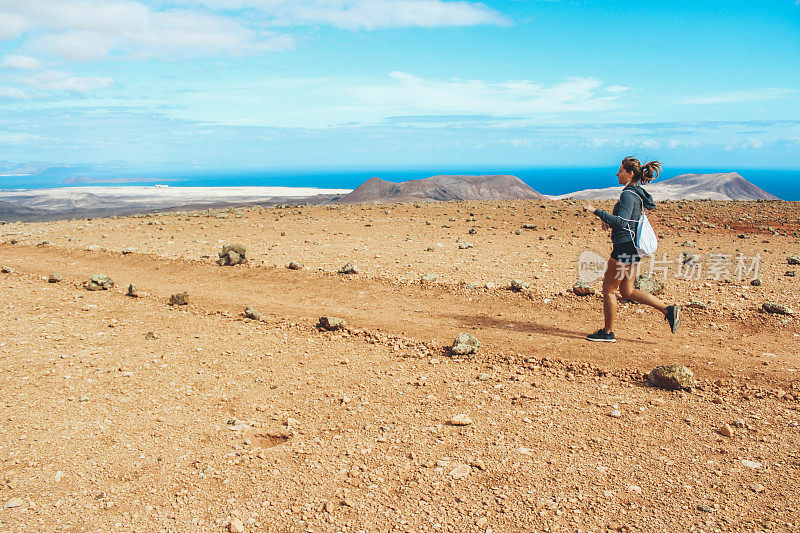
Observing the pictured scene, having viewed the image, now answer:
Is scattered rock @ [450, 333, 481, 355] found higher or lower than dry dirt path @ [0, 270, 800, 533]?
higher

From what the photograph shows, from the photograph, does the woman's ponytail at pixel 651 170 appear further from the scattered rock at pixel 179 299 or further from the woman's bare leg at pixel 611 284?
the scattered rock at pixel 179 299

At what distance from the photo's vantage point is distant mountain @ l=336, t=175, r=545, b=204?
5351 centimetres

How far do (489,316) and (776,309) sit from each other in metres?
3.88

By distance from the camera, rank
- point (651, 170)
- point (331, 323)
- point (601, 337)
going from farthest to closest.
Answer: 1. point (331, 323)
2. point (601, 337)
3. point (651, 170)

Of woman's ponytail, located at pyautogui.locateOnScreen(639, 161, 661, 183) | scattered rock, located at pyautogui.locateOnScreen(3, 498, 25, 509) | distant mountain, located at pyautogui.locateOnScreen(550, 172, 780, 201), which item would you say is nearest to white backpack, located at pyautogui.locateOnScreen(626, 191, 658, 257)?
woman's ponytail, located at pyautogui.locateOnScreen(639, 161, 661, 183)

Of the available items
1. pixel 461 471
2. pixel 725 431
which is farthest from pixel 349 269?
pixel 725 431

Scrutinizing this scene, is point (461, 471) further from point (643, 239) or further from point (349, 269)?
point (349, 269)

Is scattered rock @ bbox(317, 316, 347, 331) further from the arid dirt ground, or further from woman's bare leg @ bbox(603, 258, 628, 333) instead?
woman's bare leg @ bbox(603, 258, 628, 333)

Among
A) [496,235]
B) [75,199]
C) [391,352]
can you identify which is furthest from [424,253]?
[75,199]

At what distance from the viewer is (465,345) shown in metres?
6.57

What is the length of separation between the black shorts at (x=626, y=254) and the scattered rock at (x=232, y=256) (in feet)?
25.7

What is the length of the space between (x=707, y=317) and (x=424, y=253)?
627 cm

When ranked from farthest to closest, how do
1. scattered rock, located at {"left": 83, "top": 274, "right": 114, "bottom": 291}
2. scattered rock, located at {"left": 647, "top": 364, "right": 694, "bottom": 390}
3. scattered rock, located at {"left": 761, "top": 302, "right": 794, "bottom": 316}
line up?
scattered rock, located at {"left": 83, "top": 274, "right": 114, "bottom": 291} < scattered rock, located at {"left": 761, "top": 302, "right": 794, "bottom": 316} < scattered rock, located at {"left": 647, "top": 364, "right": 694, "bottom": 390}

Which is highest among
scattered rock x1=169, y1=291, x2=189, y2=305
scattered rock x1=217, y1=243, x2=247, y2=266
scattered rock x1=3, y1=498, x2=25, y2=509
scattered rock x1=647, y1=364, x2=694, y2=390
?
scattered rock x1=217, y1=243, x2=247, y2=266
